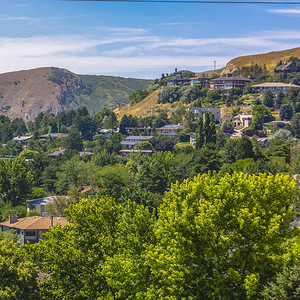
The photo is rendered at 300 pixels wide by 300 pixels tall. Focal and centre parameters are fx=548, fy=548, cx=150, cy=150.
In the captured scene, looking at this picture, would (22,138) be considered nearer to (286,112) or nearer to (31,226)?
(286,112)

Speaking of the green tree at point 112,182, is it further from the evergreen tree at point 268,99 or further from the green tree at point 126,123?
the evergreen tree at point 268,99

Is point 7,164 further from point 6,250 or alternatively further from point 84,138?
point 84,138

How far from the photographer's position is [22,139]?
576 feet

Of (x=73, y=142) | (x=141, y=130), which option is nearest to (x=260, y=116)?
(x=141, y=130)

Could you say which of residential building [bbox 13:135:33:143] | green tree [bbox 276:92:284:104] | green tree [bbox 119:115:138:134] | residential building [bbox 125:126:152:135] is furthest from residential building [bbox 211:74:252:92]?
residential building [bbox 13:135:33:143]

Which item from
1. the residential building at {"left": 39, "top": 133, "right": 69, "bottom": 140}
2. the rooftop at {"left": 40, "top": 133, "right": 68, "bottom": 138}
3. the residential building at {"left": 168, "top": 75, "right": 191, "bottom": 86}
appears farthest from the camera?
the residential building at {"left": 168, "top": 75, "right": 191, "bottom": 86}

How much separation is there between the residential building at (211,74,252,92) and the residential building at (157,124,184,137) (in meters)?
25.4

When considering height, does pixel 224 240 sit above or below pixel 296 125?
above

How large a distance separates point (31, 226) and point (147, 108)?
122 meters

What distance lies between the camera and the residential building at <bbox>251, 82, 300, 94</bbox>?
531ft

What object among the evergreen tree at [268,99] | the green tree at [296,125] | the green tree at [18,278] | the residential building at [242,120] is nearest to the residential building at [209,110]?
the residential building at [242,120]

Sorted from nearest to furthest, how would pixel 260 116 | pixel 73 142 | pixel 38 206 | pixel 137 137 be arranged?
pixel 38 206 < pixel 260 116 < pixel 137 137 < pixel 73 142

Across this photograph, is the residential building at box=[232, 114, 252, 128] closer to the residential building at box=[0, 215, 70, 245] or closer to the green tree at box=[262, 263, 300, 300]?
the residential building at box=[0, 215, 70, 245]

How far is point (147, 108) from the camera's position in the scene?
18125cm
